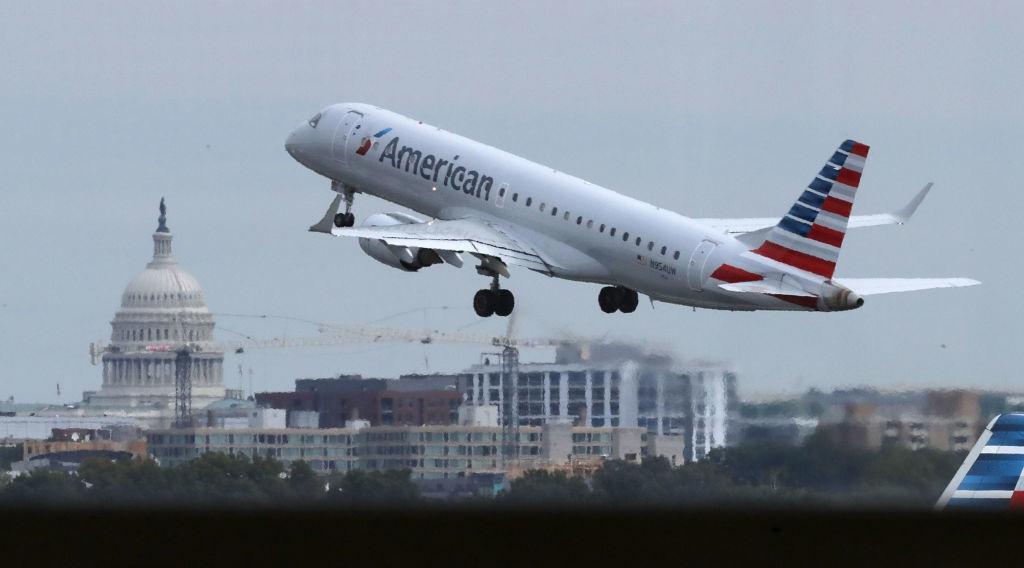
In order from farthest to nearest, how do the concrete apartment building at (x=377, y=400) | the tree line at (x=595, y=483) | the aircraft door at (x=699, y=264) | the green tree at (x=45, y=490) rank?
1. the concrete apartment building at (x=377, y=400)
2. the aircraft door at (x=699, y=264)
3. the green tree at (x=45, y=490)
4. the tree line at (x=595, y=483)

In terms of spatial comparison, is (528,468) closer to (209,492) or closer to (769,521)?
(209,492)

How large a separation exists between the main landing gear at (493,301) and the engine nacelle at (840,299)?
48.6ft

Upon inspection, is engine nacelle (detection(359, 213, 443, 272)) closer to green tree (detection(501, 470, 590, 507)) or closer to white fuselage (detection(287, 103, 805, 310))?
white fuselage (detection(287, 103, 805, 310))

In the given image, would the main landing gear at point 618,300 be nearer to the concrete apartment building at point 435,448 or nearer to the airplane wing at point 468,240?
the airplane wing at point 468,240

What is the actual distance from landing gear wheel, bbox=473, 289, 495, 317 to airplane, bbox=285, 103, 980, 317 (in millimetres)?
44

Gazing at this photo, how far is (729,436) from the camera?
83125 millimetres

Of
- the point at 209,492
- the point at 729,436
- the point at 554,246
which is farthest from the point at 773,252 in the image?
the point at 209,492

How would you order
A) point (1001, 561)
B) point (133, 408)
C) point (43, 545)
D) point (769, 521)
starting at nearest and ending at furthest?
1. point (1001, 561)
2. point (43, 545)
3. point (769, 521)
4. point (133, 408)

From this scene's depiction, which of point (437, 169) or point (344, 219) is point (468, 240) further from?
point (344, 219)

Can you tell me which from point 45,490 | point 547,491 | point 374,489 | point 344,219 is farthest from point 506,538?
point 344,219

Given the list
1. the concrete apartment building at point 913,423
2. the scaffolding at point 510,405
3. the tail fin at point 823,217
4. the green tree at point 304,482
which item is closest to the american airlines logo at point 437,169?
the scaffolding at point 510,405

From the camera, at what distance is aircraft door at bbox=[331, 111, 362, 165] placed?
98750 mm

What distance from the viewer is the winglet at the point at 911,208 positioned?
89.6 meters

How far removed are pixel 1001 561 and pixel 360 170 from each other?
150 feet
